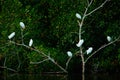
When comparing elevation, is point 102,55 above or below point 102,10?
below

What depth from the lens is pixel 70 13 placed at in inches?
866

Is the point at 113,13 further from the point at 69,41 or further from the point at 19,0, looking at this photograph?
the point at 19,0

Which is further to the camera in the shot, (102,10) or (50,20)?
(50,20)

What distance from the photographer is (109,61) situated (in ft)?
70.3

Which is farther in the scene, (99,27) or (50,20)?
(50,20)

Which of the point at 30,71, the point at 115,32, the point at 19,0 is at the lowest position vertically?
the point at 30,71

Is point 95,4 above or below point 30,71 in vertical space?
above

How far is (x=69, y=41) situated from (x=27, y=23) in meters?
1.87

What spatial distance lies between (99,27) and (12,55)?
10.9 ft

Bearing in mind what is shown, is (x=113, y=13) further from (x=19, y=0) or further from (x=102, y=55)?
(x=19, y=0)

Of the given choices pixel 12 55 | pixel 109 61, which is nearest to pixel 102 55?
pixel 109 61

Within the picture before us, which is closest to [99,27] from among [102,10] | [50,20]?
[102,10]

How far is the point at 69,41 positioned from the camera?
2170cm

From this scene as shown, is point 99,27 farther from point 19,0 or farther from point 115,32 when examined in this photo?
point 19,0
